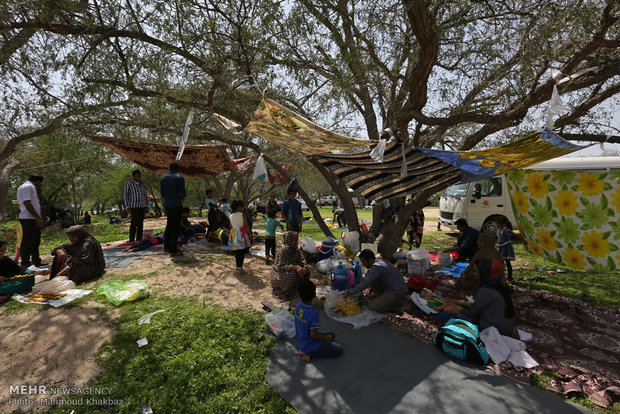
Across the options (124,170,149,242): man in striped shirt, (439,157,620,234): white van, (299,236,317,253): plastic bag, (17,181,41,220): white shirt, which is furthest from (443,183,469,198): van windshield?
(17,181,41,220): white shirt

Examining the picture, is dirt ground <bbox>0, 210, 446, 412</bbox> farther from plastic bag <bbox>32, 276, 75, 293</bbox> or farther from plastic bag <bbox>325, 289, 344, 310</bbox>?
plastic bag <bbox>325, 289, 344, 310</bbox>

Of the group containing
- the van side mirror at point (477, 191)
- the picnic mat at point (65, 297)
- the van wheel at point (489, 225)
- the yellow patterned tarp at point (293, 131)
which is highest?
the yellow patterned tarp at point (293, 131)

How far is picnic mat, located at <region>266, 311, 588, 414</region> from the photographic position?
2.37m

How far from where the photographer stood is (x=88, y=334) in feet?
10.8

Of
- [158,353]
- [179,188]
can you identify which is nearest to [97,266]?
[179,188]

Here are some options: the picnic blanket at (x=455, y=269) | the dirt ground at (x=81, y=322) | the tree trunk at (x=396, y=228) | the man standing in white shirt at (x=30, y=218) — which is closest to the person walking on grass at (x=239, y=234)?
the dirt ground at (x=81, y=322)

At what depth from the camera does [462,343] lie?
2.99 meters

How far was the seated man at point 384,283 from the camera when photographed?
4031 mm

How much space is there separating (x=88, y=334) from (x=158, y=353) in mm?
1037

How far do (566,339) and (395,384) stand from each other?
2549mm

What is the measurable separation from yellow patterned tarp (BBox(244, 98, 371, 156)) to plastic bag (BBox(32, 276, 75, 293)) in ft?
12.3

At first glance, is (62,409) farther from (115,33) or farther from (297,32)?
(297,32)

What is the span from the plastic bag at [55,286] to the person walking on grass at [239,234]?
102 inches

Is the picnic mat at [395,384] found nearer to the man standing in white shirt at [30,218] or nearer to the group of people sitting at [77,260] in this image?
the group of people sitting at [77,260]
